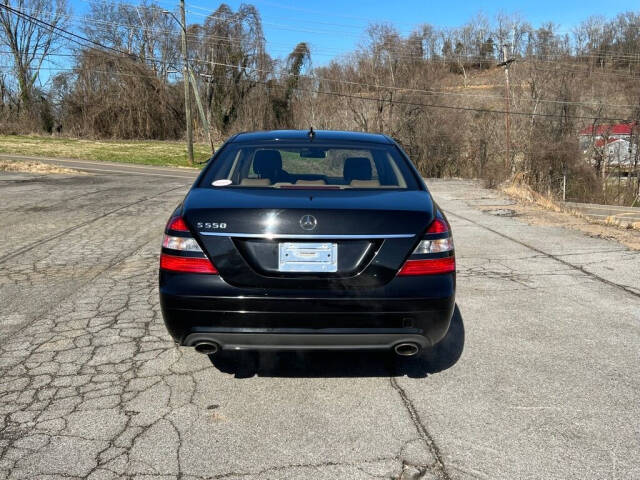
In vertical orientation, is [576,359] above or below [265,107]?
below

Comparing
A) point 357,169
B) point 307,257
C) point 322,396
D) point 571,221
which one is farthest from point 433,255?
point 571,221

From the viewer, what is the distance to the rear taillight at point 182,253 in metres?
2.93

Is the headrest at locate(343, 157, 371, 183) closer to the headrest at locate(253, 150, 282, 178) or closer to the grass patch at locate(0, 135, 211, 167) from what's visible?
the headrest at locate(253, 150, 282, 178)

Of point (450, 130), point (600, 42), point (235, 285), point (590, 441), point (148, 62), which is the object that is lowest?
point (590, 441)

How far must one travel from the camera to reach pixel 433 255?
300 cm

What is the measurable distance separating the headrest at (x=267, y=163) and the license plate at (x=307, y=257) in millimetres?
1209

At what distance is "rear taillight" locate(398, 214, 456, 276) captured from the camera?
2.95m

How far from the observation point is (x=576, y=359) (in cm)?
376

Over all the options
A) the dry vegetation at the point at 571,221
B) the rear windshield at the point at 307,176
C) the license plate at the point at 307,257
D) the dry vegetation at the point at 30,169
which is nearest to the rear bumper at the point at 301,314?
the license plate at the point at 307,257

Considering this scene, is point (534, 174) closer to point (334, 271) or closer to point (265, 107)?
point (265, 107)

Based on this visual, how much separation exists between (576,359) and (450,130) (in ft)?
125

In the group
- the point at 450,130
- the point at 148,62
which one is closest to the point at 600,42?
the point at 450,130

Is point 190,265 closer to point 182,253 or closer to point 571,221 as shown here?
point 182,253

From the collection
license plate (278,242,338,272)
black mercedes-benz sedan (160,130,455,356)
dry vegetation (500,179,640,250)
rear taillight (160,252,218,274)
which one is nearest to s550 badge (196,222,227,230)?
black mercedes-benz sedan (160,130,455,356)
